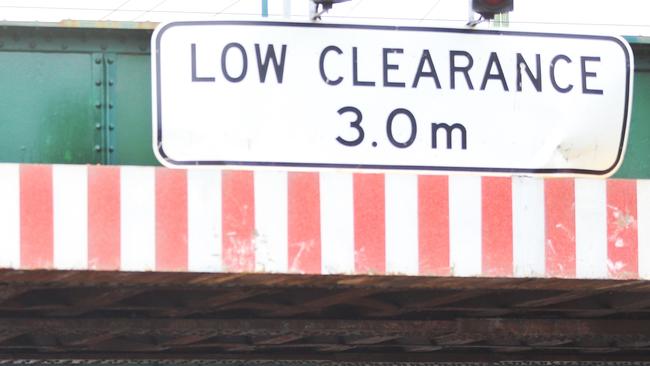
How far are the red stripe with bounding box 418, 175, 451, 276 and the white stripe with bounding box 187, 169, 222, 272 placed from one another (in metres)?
1.31

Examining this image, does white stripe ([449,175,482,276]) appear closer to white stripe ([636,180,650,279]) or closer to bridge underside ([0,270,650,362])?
bridge underside ([0,270,650,362])

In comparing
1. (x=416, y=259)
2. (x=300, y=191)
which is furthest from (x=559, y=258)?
(x=300, y=191)

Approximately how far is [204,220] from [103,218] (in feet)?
2.05

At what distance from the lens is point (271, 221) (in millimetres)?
10719

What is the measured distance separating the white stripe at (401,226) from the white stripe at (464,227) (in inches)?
9.7

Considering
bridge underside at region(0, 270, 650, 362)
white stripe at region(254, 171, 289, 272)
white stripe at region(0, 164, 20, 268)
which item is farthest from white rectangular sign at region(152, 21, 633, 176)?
white stripe at region(0, 164, 20, 268)

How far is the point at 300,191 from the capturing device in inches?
425

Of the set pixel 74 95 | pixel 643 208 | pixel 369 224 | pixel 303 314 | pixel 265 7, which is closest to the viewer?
pixel 369 224

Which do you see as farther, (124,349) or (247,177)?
(124,349)

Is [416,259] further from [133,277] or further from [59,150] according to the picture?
[59,150]

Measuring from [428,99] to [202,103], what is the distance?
1486mm

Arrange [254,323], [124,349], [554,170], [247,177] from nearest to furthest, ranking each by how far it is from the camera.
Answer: [247,177]
[554,170]
[254,323]
[124,349]

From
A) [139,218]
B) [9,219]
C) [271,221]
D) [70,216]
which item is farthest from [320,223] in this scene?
[9,219]

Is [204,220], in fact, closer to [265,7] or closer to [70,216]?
[70,216]
